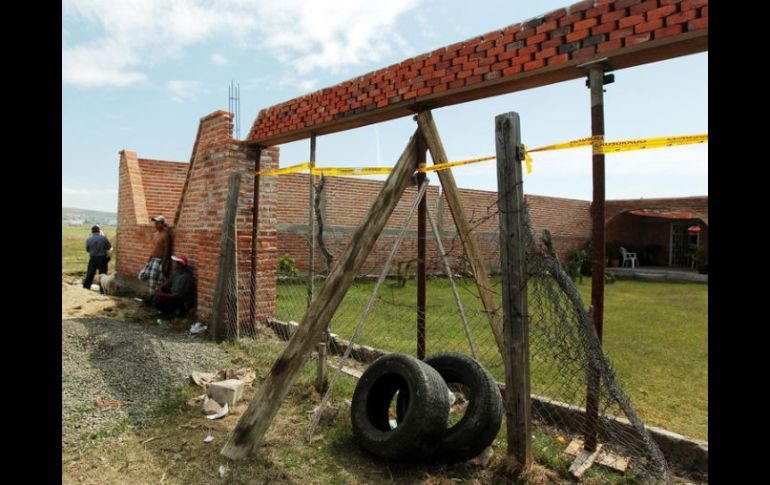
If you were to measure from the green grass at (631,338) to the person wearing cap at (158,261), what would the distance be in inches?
92.3

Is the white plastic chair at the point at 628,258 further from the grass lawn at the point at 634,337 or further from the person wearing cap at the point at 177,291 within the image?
the person wearing cap at the point at 177,291

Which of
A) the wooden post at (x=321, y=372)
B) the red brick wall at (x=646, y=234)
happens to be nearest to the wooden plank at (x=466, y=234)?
the wooden post at (x=321, y=372)

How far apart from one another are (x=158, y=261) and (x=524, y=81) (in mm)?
7450

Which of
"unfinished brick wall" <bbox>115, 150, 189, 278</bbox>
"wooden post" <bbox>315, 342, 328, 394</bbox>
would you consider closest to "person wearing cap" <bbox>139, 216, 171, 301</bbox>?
"unfinished brick wall" <bbox>115, 150, 189, 278</bbox>

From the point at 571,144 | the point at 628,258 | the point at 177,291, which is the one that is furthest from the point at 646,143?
the point at 628,258

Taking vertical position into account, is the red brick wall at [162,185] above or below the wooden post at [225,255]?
above

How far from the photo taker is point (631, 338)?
7.73 meters

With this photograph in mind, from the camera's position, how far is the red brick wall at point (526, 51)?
10.5 feet

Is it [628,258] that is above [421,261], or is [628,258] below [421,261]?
below

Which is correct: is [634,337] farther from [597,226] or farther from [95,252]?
[95,252]

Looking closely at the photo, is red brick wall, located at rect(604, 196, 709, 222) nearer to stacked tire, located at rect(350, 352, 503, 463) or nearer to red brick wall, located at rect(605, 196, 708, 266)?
Answer: red brick wall, located at rect(605, 196, 708, 266)

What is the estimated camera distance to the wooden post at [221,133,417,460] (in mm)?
3527
